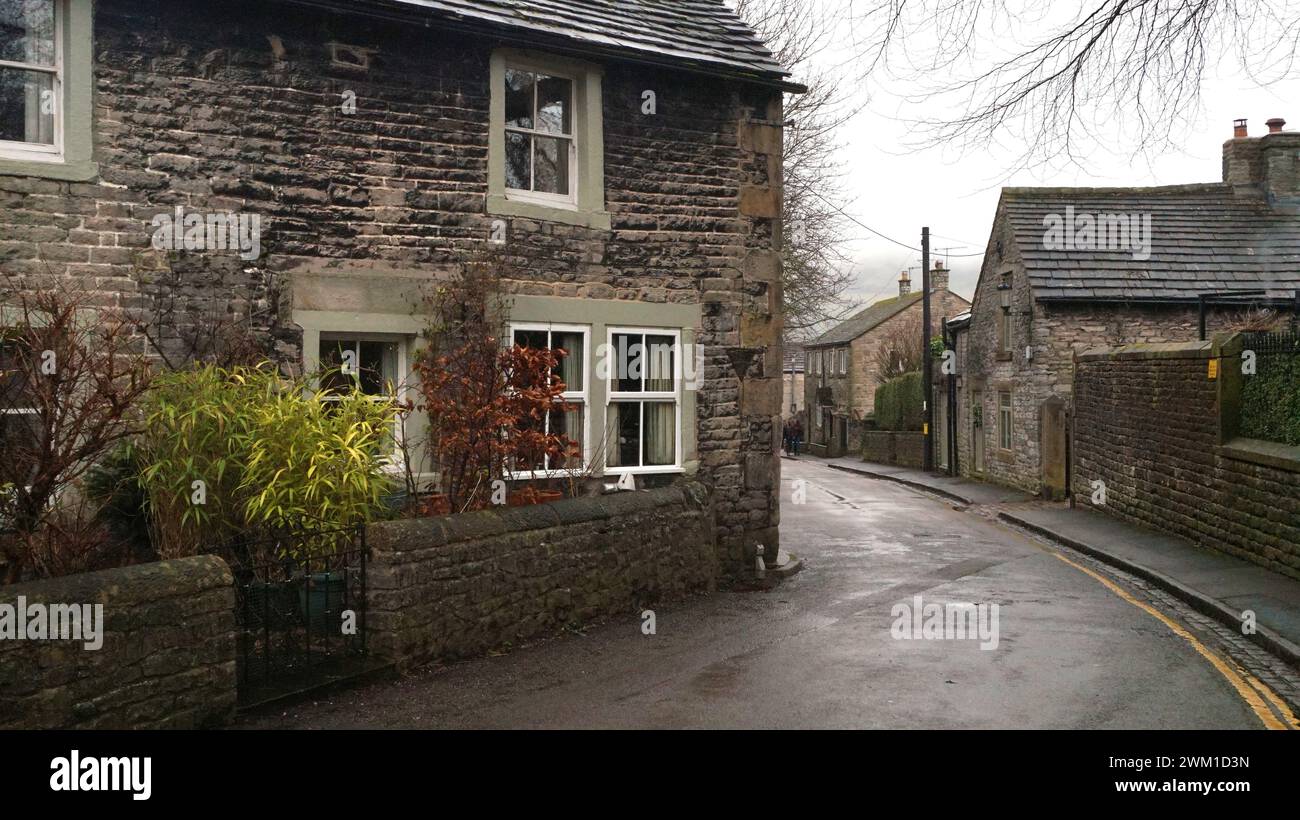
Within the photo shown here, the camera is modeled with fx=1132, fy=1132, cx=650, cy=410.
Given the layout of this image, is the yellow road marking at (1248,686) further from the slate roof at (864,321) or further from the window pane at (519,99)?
the slate roof at (864,321)

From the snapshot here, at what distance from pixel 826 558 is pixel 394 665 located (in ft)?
28.1

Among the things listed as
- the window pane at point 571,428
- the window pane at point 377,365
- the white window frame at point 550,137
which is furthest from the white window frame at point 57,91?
the window pane at point 571,428

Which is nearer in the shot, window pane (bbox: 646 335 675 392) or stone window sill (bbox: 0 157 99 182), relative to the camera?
stone window sill (bbox: 0 157 99 182)

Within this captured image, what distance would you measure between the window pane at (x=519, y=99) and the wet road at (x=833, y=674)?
5.36 metres

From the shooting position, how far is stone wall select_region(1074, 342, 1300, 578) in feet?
43.4

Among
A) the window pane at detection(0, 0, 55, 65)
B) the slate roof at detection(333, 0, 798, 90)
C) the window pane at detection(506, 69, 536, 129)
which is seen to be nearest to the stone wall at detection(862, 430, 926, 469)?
the slate roof at detection(333, 0, 798, 90)

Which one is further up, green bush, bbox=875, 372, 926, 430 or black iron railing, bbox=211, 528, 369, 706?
green bush, bbox=875, 372, 926, 430

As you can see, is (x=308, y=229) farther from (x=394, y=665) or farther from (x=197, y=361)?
(x=394, y=665)

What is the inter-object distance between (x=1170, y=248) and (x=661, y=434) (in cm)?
1727

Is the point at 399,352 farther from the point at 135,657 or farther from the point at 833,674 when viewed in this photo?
the point at 833,674

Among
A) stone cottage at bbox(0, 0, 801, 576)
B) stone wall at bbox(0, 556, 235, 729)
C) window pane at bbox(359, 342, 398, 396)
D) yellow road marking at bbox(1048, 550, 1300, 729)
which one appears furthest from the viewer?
window pane at bbox(359, 342, 398, 396)

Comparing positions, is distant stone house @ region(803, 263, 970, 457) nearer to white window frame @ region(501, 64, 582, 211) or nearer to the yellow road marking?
white window frame @ region(501, 64, 582, 211)

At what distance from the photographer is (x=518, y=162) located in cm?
1213

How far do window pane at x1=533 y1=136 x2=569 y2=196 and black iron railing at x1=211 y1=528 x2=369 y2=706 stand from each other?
17.0 ft
